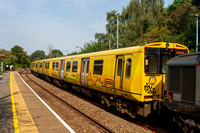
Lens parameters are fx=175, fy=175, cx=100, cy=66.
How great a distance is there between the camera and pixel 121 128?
21.9 feet

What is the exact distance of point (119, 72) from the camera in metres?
7.93

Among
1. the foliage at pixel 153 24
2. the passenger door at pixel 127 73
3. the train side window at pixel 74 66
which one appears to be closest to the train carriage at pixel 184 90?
the passenger door at pixel 127 73

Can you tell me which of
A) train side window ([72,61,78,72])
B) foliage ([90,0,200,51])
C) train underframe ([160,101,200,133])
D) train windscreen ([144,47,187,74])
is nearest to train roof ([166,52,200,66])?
train windscreen ([144,47,187,74])

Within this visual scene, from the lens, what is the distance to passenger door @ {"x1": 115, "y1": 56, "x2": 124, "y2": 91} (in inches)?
303

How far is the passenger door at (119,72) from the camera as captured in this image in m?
7.70

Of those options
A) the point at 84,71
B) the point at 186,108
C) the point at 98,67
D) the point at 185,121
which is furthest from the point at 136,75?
the point at 84,71

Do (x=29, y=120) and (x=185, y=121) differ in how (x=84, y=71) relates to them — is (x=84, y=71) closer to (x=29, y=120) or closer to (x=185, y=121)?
(x=29, y=120)

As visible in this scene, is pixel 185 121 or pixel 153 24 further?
pixel 153 24

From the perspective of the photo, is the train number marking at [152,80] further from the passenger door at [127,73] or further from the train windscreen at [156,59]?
the passenger door at [127,73]

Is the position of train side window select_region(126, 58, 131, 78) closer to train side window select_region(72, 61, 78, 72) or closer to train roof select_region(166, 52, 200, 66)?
train roof select_region(166, 52, 200, 66)

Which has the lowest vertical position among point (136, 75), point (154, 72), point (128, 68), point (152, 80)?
point (152, 80)

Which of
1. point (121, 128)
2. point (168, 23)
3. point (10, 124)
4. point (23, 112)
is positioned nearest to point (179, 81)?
point (121, 128)

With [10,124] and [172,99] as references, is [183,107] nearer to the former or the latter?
[172,99]

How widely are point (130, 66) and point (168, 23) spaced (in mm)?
25895
